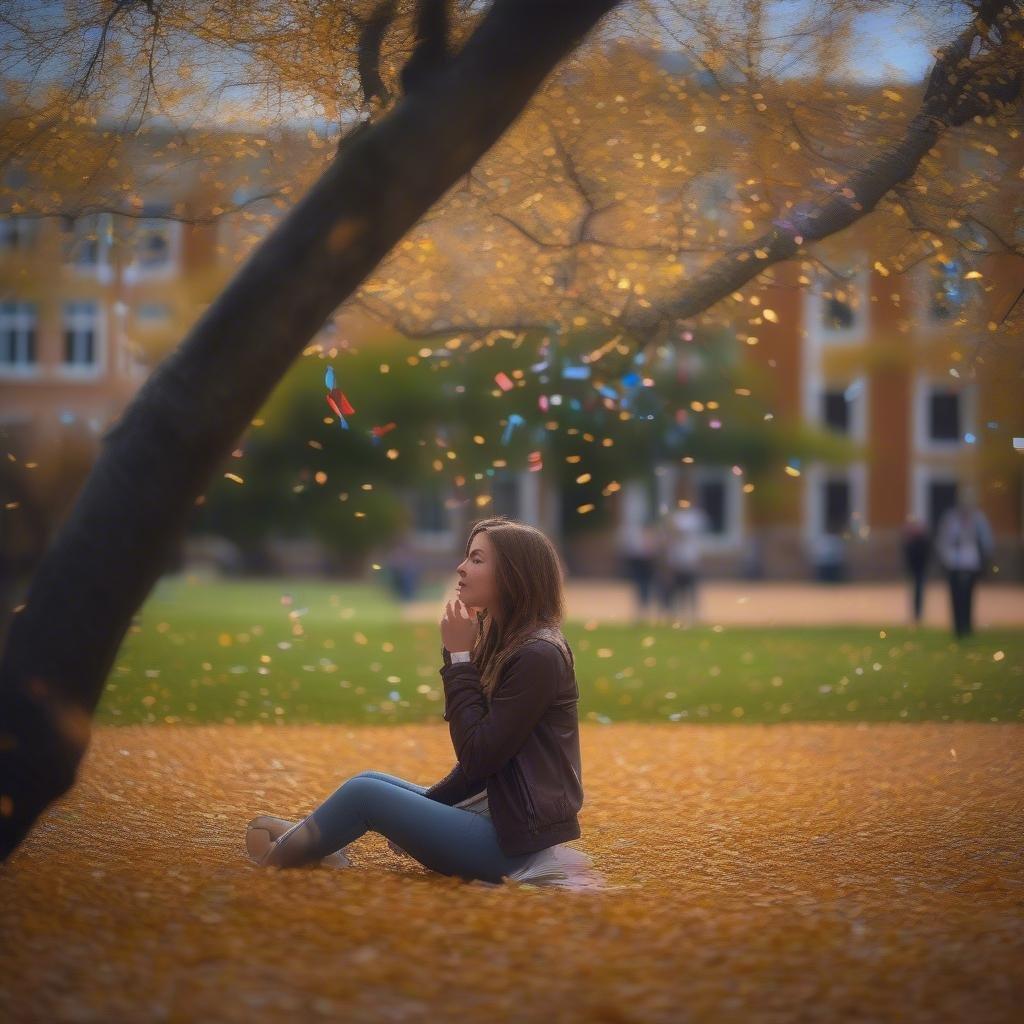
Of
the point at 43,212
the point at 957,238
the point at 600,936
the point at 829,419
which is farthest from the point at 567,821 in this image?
the point at 829,419

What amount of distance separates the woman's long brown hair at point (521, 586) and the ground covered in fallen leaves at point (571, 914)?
872 millimetres

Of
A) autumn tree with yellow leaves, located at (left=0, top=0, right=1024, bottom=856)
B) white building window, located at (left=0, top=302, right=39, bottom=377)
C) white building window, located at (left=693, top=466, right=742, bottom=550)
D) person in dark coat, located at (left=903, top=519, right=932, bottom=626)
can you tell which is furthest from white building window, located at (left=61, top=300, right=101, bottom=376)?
autumn tree with yellow leaves, located at (left=0, top=0, right=1024, bottom=856)

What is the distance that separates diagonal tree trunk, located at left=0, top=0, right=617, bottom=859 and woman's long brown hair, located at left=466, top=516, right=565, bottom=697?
3.29 ft

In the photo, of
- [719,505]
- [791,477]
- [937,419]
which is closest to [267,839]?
[791,477]

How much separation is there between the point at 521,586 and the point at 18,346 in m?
41.3

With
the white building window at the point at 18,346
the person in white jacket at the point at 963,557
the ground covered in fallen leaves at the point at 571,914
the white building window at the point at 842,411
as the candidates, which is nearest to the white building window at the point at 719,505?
the white building window at the point at 842,411

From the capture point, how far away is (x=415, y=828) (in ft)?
15.5

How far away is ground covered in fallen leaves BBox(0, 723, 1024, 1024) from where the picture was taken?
11.4 ft

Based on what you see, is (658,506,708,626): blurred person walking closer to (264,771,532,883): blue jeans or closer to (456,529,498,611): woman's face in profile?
(456,529,498,611): woman's face in profile

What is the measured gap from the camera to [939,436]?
135ft

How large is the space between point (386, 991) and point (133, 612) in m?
1.87

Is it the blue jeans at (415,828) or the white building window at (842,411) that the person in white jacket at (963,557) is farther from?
the white building window at (842,411)

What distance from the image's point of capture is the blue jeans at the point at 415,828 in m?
4.69

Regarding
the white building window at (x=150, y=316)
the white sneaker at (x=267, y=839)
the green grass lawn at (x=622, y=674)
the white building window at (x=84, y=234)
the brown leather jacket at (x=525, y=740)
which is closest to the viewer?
the brown leather jacket at (x=525, y=740)
